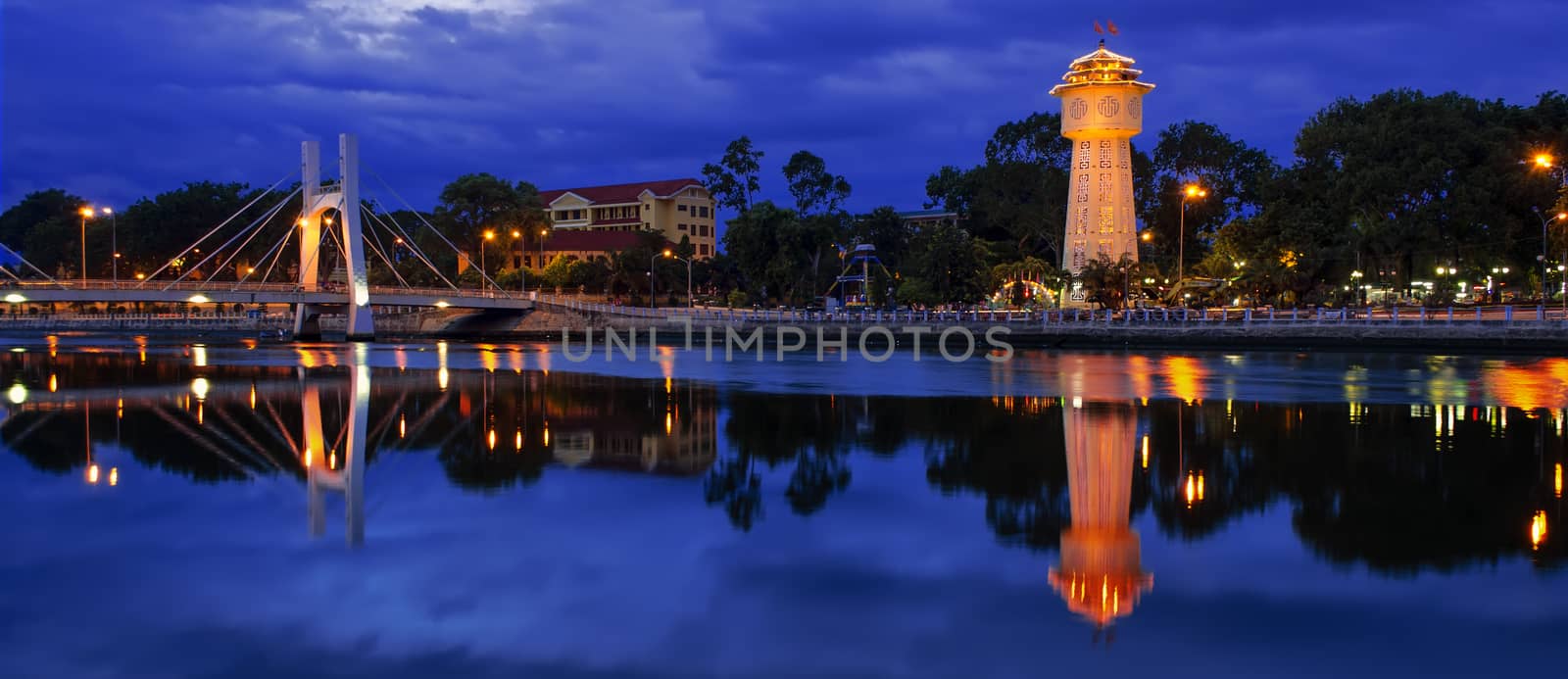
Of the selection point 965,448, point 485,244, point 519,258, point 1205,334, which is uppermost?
point 485,244

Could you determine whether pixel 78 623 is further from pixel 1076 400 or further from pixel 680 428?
pixel 1076 400

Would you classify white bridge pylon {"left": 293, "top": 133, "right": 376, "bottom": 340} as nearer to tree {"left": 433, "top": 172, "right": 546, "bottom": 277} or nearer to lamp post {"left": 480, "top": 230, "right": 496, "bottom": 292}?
lamp post {"left": 480, "top": 230, "right": 496, "bottom": 292}

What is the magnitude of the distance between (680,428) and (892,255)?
6326 cm

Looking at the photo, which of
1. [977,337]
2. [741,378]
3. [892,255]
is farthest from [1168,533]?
[892,255]

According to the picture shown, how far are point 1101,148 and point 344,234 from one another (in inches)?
1524

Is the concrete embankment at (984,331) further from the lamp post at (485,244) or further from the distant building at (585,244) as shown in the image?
the distant building at (585,244)

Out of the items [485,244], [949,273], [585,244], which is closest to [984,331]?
[949,273]

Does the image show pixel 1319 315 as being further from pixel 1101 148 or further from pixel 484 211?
pixel 484 211

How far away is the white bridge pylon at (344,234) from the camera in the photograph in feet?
207

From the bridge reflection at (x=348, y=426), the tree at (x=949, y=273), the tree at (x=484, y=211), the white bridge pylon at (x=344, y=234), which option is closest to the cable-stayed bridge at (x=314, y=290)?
the white bridge pylon at (x=344, y=234)

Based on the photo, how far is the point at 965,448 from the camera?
18516 mm

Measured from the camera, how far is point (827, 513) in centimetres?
1353

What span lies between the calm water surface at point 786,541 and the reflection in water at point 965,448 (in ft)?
0.33

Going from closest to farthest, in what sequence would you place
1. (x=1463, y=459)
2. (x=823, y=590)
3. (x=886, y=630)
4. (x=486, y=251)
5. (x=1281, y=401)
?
1. (x=886, y=630)
2. (x=823, y=590)
3. (x=1463, y=459)
4. (x=1281, y=401)
5. (x=486, y=251)
